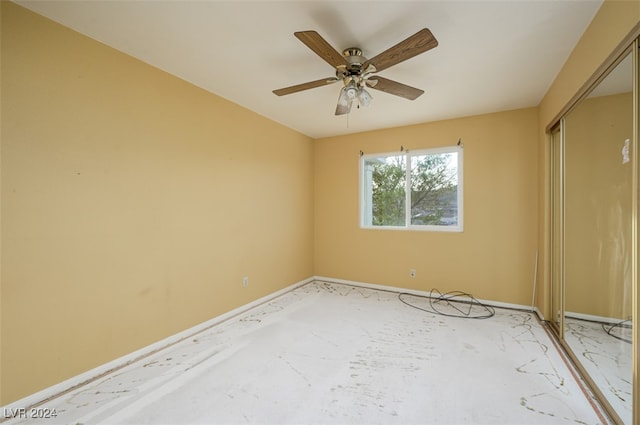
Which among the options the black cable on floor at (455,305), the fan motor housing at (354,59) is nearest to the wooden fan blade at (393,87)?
the fan motor housing at (354,59)

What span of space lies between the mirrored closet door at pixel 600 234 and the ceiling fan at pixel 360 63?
3.77ft

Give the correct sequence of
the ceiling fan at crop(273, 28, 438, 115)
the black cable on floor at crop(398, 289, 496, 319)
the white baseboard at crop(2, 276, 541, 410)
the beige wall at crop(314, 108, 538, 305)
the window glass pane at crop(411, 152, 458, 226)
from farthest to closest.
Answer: the window glass pane at crop(411, 152, 458, 226)
the beige wall at crop(314, 108, 538, 305)
the black cable on floor at crop(398, 289, 496, 319)
the white baseboard at crop(2, 276, 541, 410)
the ceiling fan at crop(273, 28, 438, 115)

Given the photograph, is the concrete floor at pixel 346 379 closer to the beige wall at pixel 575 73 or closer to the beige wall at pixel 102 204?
the beige wall at pixel 102 204

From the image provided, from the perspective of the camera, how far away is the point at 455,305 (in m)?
3.59

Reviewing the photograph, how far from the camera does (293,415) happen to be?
5.44 feet

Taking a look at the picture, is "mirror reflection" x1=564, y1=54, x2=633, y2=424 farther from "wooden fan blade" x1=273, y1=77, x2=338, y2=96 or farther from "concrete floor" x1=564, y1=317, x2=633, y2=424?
"wooden fan blade" x1=273, y1=77, x2=338, y2=96

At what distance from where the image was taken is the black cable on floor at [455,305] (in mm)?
3279

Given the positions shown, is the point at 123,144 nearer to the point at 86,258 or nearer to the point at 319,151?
the point at 86,258

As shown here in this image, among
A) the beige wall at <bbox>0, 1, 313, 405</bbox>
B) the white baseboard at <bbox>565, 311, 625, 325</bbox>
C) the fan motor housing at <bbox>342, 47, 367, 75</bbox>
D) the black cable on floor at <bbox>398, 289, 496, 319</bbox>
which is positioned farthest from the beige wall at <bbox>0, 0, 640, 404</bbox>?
the fan motor housing at <bbox>342, 47, 367, 75</bbox>

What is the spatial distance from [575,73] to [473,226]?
2026mm

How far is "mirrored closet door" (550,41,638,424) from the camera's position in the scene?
1.53m

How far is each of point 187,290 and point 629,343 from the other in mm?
3300

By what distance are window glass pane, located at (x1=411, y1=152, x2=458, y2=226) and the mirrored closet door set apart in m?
1.26

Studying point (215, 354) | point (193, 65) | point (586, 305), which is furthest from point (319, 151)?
point (586, 305)
